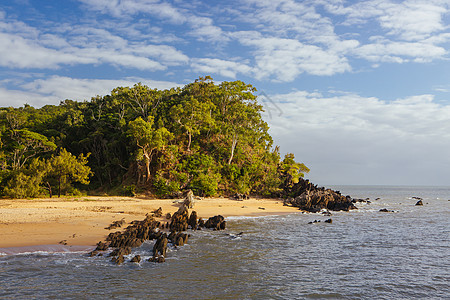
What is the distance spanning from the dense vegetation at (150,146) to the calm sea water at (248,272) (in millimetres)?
21757

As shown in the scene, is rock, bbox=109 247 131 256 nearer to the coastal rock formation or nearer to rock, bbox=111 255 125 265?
rock, bbox=111 255 125 265

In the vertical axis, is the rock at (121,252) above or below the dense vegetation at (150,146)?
below

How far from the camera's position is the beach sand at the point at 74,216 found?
1862cm

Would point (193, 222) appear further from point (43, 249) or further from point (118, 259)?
point (43, 249)

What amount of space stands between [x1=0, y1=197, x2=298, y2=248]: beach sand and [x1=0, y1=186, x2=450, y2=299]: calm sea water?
8.81 ft

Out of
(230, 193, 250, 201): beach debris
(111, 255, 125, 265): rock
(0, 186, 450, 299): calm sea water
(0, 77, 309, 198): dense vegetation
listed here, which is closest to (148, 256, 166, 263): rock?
(0, 186, 450, 299): calm sea water

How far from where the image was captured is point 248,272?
14.3 m

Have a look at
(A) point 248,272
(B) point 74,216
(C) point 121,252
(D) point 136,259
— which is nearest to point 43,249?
(C) point 121,252

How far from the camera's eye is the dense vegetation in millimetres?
39688

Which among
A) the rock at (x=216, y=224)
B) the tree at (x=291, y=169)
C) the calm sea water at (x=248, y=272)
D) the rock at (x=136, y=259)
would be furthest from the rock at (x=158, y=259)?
the tree at (x=291, y=169)

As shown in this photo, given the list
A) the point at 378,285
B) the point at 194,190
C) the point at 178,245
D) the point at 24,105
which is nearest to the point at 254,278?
the point at 378,285

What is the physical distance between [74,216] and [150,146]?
55.9 feet

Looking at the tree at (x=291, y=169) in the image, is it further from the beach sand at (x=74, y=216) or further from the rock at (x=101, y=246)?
the rock at (x=101, y=246)

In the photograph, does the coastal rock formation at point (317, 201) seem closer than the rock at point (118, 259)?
No
